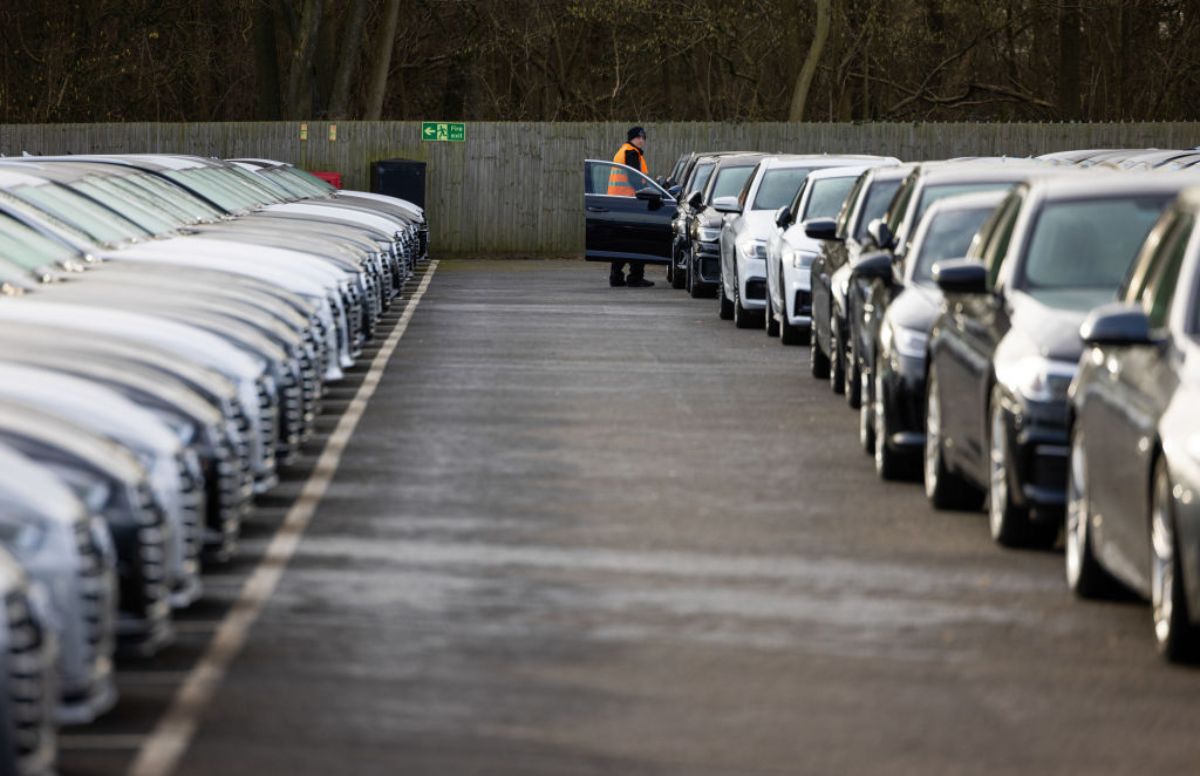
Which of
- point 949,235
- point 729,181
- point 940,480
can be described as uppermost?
point 949,235

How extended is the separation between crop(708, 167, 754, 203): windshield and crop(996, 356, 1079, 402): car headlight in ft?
60.9

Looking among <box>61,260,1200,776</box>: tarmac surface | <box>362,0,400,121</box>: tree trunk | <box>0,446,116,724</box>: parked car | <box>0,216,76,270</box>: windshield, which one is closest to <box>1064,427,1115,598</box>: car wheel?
<box>61,260,1200,776</box>: tarmac surface

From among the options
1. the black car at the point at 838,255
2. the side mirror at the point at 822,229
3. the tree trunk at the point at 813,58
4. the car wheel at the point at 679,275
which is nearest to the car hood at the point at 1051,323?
the black car at the point at 838,255

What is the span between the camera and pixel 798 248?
66.5ft

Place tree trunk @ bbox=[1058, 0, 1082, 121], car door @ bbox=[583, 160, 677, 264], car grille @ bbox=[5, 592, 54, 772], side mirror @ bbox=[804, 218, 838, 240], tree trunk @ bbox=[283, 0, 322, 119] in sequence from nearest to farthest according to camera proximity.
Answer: car grille @ bbox=[5, 592, 54, 772] → side mirror @ bbox=[804, 218, 838, 240] → car door @ bbox=[583, 160, 677, 264] → tree trunk @ bbox=[283, 0, 322, 119] → tree trunk @ bbox=[1058, 0, 1082, 121]

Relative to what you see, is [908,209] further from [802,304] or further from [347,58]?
[347,58]

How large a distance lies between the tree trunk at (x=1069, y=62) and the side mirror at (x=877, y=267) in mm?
Result: 38863

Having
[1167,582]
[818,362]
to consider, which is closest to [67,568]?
[1167,582]

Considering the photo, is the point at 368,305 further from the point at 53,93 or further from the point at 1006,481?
the point at 53,93

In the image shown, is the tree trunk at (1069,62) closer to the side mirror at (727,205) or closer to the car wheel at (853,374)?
the side mirror at (727,205)

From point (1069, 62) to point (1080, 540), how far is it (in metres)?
44.5

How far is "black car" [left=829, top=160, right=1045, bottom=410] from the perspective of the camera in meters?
14.8

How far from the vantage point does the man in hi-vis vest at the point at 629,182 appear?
98.1ft

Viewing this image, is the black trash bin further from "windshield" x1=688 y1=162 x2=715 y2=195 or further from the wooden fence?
"windshield" x1=688 y1=162 x2=715 y2=195
